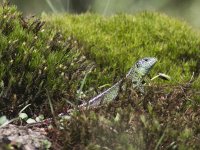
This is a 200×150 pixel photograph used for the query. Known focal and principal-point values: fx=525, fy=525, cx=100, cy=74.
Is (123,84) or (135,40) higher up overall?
(135,40)

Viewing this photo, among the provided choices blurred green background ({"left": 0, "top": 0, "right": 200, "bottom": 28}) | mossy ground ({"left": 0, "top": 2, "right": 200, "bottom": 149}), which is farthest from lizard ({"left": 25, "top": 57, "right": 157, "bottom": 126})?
blurred green background ({"left": 0, "top": 0, "right": 200, "bottom": 28})

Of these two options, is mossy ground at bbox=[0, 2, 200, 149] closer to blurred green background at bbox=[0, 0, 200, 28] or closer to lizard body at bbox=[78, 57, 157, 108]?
lizard body at bbox=[78, 57, 157, 108]

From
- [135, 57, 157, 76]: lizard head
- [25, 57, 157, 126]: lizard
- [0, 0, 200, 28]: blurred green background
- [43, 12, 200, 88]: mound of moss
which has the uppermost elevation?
[0, 0, 200, 28]: blurred green background

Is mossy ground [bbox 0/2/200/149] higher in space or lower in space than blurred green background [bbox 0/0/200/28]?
lower

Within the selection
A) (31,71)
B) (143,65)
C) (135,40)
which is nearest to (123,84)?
(143,65)

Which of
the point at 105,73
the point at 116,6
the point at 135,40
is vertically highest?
the point at 116,6

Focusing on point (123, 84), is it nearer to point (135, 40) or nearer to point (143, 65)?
point (143, 65)

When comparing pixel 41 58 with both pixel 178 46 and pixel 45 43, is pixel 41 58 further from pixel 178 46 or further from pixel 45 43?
pixel 178 46

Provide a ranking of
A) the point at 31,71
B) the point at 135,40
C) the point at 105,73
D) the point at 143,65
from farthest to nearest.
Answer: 1. the point at 135,40
2. the point at 105,73
3. the point at 143,65
4. the point at 31,71
